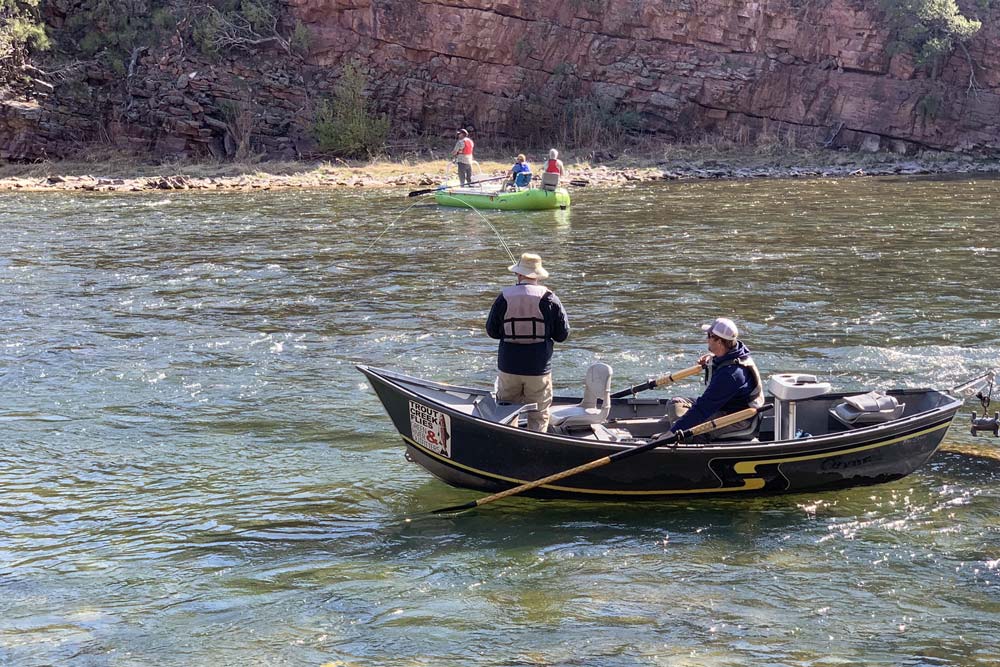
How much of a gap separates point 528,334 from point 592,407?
2.96 feet

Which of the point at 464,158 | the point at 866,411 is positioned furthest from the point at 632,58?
the point at 866,411

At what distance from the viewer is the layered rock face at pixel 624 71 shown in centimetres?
4278

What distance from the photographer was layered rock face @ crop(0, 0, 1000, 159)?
4278 centimetres

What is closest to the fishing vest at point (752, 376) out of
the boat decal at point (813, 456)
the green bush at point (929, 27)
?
the boat decal at point (813, 456)

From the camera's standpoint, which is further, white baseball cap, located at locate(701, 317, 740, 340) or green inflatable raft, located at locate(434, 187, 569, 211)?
green inflatable raft, located at locate(434, 187, 569, 211)

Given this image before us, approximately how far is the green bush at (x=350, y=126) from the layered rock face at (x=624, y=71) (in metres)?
1.97

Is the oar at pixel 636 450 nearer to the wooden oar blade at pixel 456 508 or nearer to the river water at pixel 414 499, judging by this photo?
the wooden oar blade at pixel 456 508

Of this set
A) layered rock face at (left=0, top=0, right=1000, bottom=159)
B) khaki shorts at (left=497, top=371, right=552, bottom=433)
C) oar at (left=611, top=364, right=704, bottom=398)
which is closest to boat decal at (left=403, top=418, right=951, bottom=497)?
khaki shorts at (left=497, top=371, right=552, bottom=433)

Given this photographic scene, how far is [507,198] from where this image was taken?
2764 centimetres

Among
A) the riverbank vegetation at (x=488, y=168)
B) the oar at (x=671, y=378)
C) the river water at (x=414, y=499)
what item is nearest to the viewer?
the river water at (x=414, y=499)

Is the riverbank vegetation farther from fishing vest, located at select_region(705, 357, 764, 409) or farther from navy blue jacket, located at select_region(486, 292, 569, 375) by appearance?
fishing vest, located at select_region(705, 357, 764, 409)

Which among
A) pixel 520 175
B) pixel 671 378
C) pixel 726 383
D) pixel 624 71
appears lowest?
pixel 671 378

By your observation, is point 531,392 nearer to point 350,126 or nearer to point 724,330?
point 724,330

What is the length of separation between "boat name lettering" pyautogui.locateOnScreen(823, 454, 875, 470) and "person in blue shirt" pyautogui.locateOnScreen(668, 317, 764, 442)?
2.18ft
